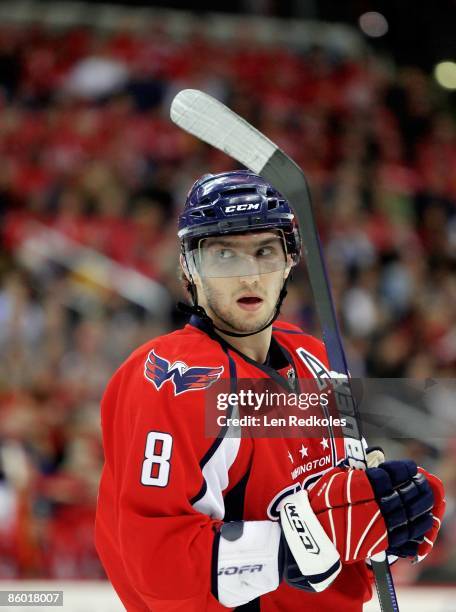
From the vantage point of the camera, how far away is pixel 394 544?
1.66 meters

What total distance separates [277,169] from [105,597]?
221 cm

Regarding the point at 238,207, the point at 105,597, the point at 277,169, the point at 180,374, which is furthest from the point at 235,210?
the point at 105,597

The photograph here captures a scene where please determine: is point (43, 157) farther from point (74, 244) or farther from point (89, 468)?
point (89, 468)

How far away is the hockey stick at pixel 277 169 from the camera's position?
71.7 inches

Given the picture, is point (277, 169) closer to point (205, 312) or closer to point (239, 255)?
point (239, 255)

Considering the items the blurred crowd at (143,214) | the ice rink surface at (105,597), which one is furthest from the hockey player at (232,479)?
the ice rink surface at (105,597)

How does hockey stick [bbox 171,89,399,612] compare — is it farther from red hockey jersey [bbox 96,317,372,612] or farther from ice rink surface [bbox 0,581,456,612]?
ice rink surface [bbox 0,581,456,612]

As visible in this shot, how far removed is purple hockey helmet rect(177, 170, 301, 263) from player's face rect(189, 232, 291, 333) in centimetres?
3

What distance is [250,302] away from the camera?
1.89 meters

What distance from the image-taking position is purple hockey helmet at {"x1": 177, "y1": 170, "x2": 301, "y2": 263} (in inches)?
73.0

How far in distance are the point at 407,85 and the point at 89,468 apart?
5.15 m

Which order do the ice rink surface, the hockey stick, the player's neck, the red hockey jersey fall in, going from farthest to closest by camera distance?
the ice rink surface → the player's neck → the hockey stick → the red hockey jersey

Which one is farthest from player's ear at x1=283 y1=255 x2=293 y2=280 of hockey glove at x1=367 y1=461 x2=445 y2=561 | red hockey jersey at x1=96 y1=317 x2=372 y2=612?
hockey glove at x1=367 y1=461 x2=445 y2=561

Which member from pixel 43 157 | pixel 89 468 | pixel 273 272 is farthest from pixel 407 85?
pixel 273 272
